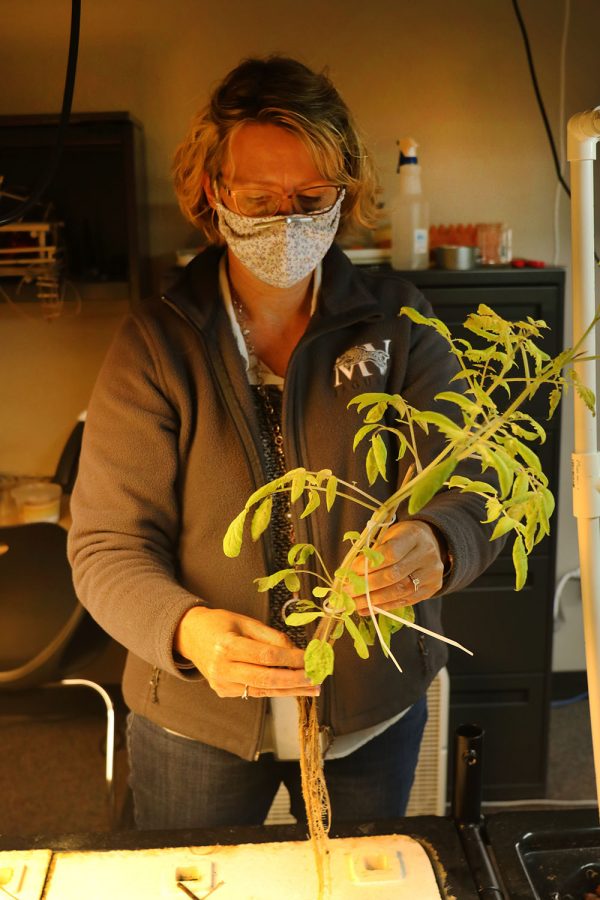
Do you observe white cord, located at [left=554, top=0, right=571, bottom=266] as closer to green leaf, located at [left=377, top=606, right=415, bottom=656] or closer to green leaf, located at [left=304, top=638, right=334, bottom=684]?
green leaf, located at [left=377, top=606, right=415, bottom=656]

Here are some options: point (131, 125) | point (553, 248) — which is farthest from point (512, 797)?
point (131, 125)

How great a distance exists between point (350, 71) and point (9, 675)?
1847 millimetres

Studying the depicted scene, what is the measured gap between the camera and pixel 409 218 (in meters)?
2.61

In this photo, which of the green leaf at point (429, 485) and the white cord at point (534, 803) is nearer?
the green leaf at point (429, 485)

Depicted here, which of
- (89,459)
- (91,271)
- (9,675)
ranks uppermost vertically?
(91,271)

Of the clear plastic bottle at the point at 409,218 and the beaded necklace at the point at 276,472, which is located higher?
the clear plastic bottle at the point at 409,218

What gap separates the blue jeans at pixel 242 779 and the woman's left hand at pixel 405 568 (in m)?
0.37

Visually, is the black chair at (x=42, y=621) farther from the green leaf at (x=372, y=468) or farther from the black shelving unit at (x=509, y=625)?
the green leaf at (x=372, y=468)

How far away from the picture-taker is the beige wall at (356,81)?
279 centimetres

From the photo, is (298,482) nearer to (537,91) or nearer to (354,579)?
(354,579)

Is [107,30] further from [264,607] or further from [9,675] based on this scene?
[264,607]

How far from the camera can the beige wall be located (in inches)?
110

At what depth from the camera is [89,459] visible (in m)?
1.37

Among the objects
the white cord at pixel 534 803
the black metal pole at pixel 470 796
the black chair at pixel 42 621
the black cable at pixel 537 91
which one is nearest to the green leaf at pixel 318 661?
the black metal pole at pixel 470 796
